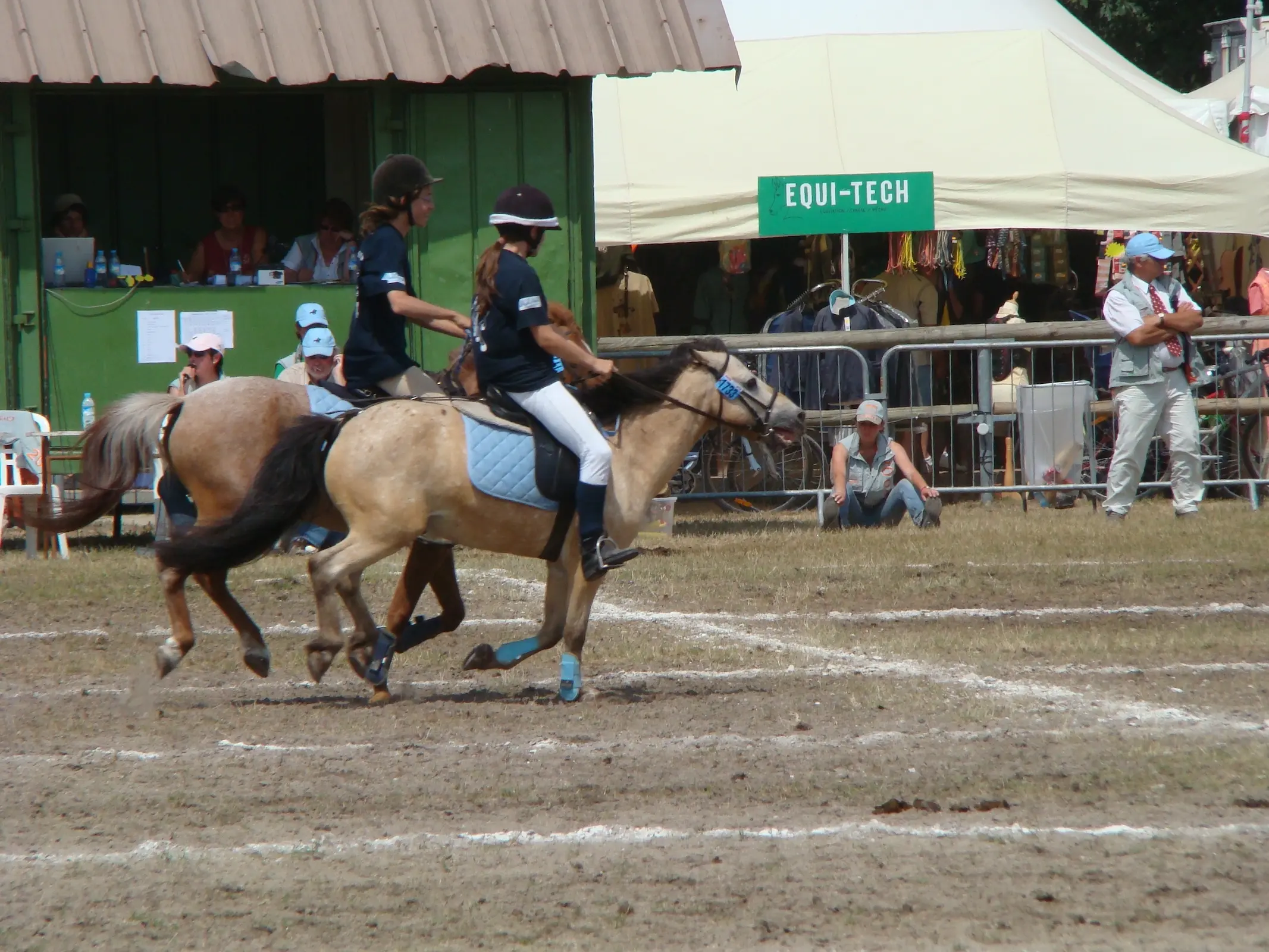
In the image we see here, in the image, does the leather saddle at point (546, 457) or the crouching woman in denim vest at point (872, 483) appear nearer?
the leather saddle at point (546, 457)

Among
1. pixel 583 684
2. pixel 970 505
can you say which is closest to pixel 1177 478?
pixel 970 505

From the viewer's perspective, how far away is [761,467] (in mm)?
15680

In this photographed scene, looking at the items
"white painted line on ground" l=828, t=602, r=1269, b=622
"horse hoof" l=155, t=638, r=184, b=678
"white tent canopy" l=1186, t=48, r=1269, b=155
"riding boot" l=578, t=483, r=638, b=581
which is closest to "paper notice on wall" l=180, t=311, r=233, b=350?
"white painted line on ground" l=828, t=602, r=1269, b=622

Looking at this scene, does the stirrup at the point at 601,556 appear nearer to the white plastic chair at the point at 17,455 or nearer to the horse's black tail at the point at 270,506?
the horse's black tail at the point at 270,506

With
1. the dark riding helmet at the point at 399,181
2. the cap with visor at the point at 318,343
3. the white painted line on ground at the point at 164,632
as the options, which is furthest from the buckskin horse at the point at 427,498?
the cap with visor at the point at 318,343

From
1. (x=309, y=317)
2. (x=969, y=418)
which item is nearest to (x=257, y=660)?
(x=309, y=317)

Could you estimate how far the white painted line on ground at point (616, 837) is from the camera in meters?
5.40

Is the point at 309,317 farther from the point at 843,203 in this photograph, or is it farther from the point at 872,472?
the point at 843,203

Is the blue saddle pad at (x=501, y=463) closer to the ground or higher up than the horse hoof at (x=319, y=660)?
higher up

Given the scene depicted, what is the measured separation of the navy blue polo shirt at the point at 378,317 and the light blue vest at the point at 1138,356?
796cm

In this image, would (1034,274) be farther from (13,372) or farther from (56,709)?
(56,709)

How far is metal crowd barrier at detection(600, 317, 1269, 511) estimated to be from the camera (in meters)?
15.7

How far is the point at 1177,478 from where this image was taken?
14609 millimetres

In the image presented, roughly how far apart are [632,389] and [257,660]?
212 cm
